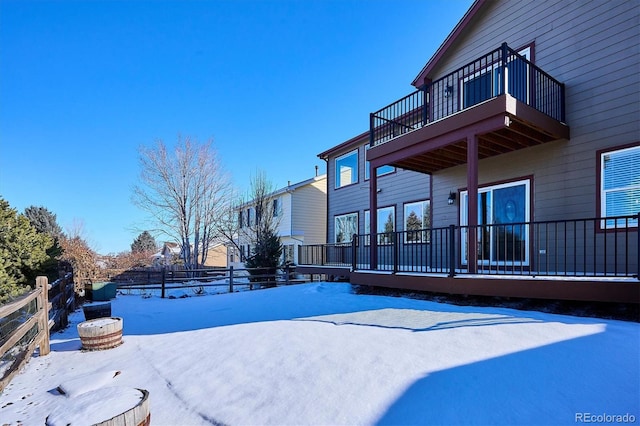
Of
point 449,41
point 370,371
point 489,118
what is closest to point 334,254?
point 449,41

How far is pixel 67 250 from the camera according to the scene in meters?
12.9

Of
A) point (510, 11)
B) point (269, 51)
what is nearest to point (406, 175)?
point (510, 11)

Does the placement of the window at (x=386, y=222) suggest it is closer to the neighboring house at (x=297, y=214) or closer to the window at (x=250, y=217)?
the neighboring house at (x=297, y=214)

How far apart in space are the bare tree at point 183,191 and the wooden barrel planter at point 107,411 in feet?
62.2

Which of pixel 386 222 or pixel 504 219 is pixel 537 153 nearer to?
pixel 504 219

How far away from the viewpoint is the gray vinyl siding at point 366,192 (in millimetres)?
11422

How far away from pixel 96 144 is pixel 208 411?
1876cm

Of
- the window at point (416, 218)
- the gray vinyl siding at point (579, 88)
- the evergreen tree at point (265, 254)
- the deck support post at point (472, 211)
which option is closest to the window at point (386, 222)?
the window at point (416, 218)

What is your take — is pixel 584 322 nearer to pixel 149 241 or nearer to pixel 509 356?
pixel 509 356

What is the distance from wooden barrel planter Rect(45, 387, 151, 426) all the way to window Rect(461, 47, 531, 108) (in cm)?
722

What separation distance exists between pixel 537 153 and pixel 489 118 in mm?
2036

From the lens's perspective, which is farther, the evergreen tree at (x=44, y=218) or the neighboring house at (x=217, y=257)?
the neighboring house at (x=217, y=257)

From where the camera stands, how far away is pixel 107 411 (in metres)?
2.31

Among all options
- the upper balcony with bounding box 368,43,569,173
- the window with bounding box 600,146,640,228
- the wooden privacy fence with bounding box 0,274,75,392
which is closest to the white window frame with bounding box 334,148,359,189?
the upper balcony with bounding box 368,43,569,173
